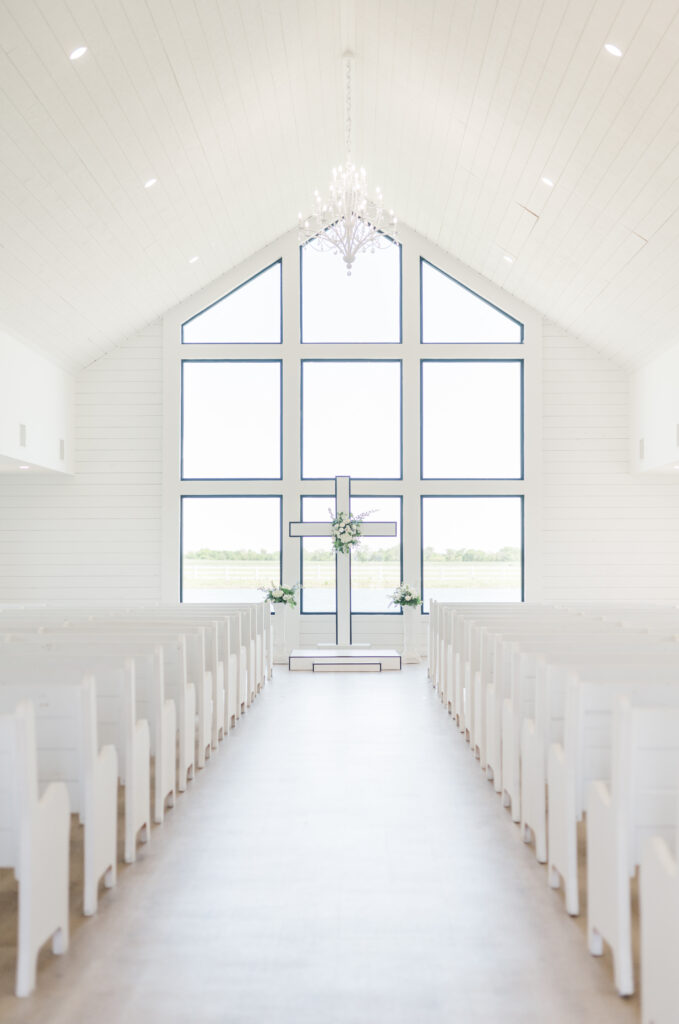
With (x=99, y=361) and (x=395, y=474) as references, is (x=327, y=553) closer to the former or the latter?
(x=395, y=474)

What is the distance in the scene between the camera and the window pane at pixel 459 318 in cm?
1173

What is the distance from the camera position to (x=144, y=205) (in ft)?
27.3

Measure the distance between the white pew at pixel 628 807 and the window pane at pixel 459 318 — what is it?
951cm

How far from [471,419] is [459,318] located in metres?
1.33

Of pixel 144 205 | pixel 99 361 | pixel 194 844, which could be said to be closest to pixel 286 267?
pixel 99 361

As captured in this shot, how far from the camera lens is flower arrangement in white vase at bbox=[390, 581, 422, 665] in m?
10.6

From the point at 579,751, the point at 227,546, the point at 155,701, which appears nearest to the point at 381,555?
the point at 227,546

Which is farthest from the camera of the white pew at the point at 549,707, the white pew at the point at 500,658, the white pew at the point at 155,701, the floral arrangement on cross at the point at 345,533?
the floral arrangement on cross at the point at 345,533

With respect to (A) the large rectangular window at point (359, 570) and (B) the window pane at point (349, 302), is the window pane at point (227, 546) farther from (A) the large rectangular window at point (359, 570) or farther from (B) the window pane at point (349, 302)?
(B) the window pane at point (349, 302)

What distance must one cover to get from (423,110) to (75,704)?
699cm

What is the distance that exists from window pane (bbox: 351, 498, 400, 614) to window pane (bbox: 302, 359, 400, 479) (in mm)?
520

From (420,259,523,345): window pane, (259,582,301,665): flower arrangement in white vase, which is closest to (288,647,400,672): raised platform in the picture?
(259,582,301,665): flower arrangement in white vase

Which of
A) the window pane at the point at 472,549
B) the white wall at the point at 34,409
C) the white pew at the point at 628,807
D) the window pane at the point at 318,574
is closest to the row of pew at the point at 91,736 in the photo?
the white pew at the point at 628,807

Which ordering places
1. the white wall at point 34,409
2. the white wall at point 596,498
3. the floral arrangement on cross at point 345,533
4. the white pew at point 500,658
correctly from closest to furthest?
1. the white pew at point 500,658
2. the white wall at point 34,409
3. the floral arrangement on cross at point 345,533
4. the white wall at point 596,498
